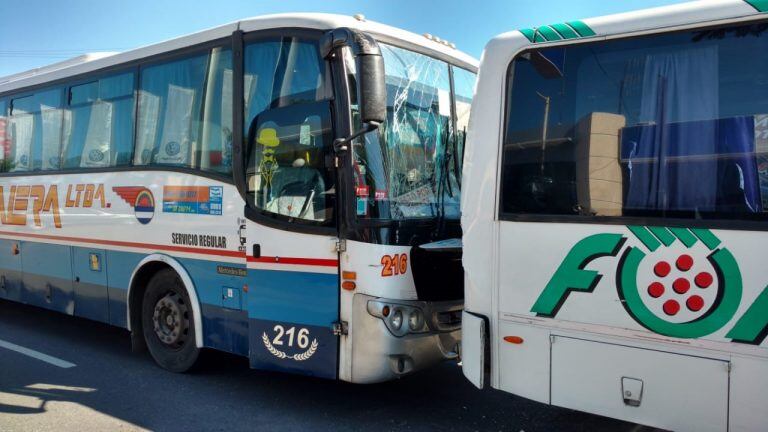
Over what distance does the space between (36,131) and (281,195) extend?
4678 millimetres

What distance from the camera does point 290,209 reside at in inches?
182

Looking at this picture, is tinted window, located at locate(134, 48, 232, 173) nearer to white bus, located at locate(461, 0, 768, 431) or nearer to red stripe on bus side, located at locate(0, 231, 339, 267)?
red stripe on bus side, located at locate(0, 231, 339, 267)

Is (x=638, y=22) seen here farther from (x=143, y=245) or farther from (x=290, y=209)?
(x=143, y=245)

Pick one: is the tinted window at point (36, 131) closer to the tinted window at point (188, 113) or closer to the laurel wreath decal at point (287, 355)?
the tinted window at point (188, 113)

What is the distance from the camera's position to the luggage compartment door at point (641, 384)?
10.5 ft

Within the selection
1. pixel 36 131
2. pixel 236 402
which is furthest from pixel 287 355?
pixel 36 131

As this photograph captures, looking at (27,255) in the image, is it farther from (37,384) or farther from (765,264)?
(765,264)

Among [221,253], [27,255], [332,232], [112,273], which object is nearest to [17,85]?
[27,255]

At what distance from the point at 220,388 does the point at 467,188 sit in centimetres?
304

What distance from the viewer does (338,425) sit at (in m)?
4.63

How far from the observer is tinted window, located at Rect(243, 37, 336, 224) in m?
4.46

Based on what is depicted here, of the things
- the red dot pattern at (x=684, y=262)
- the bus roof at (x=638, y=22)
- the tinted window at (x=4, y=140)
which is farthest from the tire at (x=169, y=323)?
the red dot pattern at (x=684, y=262)

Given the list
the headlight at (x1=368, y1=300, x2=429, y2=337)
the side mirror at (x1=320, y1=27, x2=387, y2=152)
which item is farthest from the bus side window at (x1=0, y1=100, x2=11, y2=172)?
the headlight at (x1=368, y1=300, x2=429, y2=337)

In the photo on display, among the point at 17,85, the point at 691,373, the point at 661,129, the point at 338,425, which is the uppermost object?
the point at 17,85
